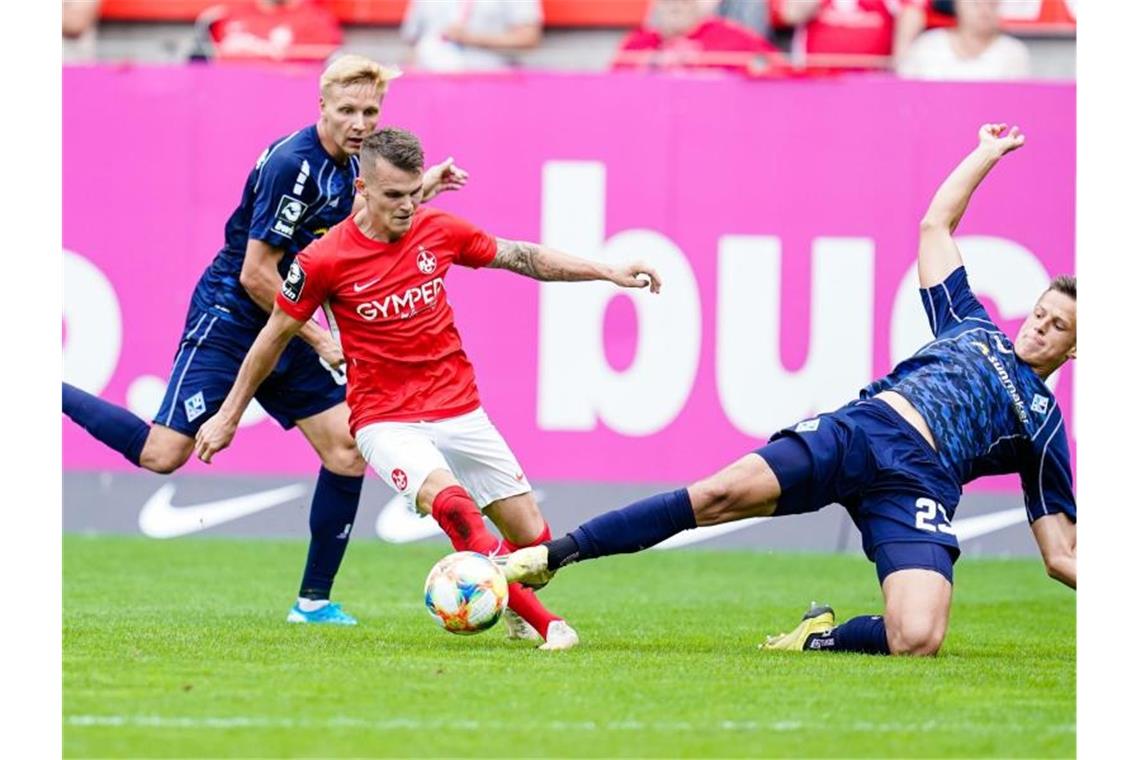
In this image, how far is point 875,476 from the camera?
8.08m

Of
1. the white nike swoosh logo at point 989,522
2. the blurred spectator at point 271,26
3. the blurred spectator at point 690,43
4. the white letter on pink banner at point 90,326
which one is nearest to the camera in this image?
the white nike swoosh logo at point 989,522

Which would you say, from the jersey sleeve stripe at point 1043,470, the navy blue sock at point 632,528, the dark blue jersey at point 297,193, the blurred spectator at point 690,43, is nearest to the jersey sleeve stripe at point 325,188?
the dark blue jersey at point 297,193

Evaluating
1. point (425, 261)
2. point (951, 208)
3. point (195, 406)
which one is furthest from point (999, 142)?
point (195, 406)

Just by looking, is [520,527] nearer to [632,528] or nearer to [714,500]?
[632,528]

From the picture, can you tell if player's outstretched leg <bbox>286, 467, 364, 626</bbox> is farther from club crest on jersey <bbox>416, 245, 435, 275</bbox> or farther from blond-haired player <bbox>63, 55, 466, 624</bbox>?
club crest on jersey <bbox>416, 245, 435, 275</bbox>

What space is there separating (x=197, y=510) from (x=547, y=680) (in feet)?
23.0

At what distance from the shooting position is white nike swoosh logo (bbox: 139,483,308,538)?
43.6 ft

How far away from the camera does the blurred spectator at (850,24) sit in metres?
14.5

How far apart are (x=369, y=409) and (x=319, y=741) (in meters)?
2.66

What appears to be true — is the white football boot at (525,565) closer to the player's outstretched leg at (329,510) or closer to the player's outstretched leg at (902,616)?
the player's outstretched leg at (902,616)

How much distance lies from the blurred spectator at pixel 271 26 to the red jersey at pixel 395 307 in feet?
21.7
